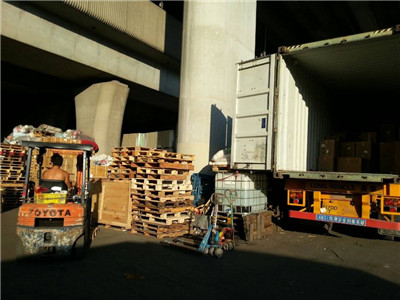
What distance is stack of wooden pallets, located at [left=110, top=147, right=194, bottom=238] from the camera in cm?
778

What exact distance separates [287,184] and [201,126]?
5.30 m

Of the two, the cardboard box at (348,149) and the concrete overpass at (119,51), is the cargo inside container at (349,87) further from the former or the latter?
the concrete overpass at (119,51)

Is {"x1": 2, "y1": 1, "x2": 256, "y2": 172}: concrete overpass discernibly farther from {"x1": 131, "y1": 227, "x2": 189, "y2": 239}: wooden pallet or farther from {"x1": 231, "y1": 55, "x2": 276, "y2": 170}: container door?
{"x1": 131, "y1": 227, "x2": 189, "y2": 239}: wooden pallet

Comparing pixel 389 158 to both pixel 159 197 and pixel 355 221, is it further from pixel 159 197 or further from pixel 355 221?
pixel 159 197

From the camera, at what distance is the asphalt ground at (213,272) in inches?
169

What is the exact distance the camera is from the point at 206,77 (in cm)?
1245

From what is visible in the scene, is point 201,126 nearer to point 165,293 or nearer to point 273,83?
point 273,83

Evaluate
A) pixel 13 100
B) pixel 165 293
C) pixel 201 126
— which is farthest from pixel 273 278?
pixel 13 100

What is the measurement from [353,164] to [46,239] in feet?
24.0

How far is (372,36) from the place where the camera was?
642 centimetres

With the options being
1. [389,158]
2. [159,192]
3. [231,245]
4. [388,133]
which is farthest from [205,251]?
[388,133]

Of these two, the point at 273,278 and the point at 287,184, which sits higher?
the point at 287,184

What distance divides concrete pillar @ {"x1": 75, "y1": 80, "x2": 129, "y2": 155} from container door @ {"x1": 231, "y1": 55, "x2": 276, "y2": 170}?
9168 mm

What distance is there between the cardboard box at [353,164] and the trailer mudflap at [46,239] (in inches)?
267
